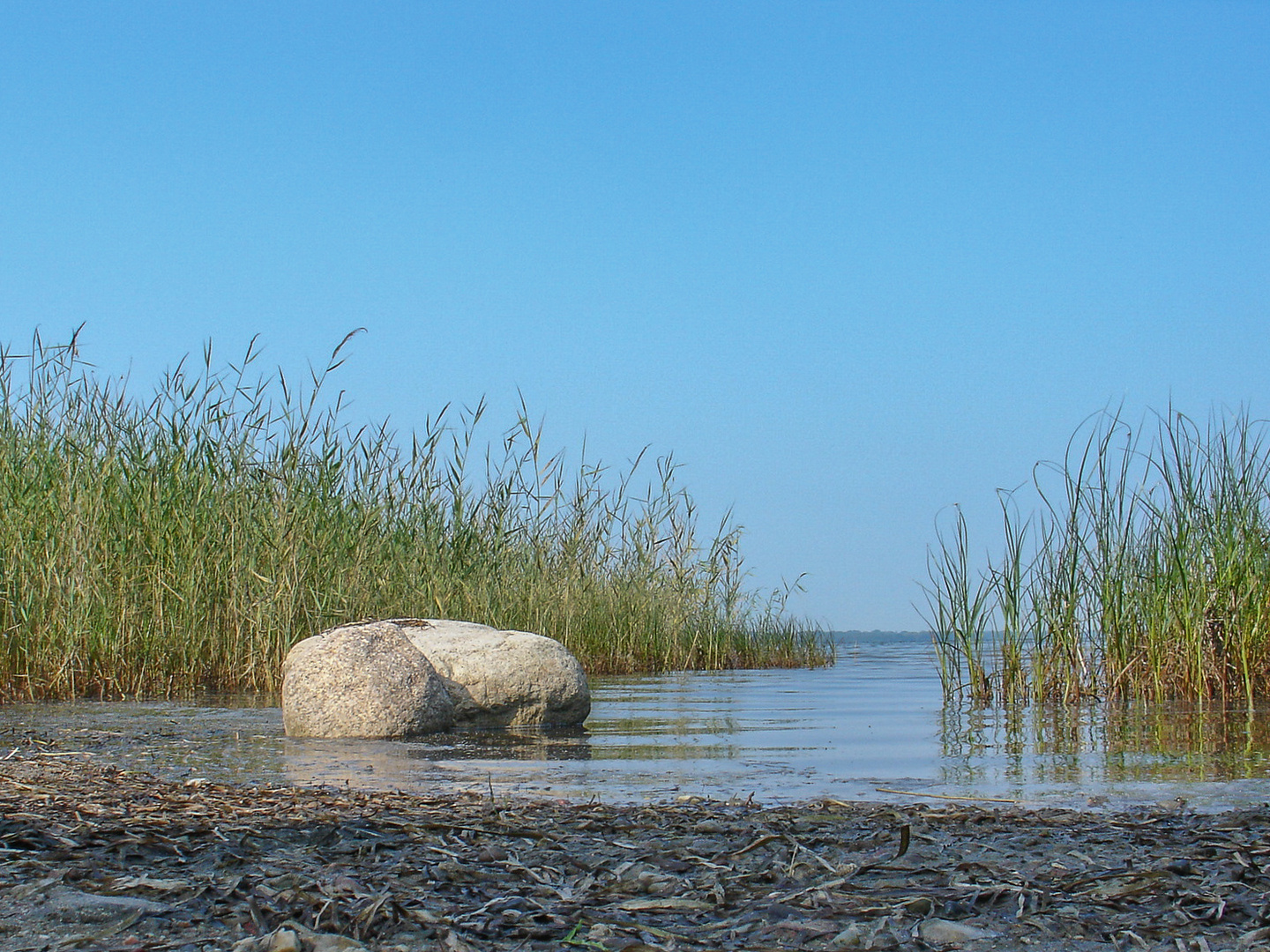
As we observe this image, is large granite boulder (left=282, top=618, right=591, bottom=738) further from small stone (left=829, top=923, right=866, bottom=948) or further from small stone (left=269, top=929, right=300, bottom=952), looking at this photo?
small stone (left=829, top=923, right=866, bottom=948)

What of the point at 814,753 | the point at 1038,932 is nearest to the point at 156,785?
the point at 814,753

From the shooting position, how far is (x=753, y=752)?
225 inches

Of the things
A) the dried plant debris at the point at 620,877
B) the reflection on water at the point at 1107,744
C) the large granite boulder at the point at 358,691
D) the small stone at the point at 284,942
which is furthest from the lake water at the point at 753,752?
the small stone at the point at 284,942

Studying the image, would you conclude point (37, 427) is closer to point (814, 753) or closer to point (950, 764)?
point (814, 753)

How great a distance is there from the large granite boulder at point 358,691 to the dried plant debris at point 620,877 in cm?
253

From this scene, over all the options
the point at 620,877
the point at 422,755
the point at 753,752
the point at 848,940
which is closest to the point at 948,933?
the point at 848,940

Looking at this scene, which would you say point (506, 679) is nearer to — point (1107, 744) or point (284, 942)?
point (1107, 744)

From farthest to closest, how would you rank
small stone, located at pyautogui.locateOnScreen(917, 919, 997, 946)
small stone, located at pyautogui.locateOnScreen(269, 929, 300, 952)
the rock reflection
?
the rock reflection → small stone, located at pyautogui.locateOnScreen(917, 919, 997, 946) → small stone, located at pyautogui.locateOnScreen(269, 929, 300, 952)

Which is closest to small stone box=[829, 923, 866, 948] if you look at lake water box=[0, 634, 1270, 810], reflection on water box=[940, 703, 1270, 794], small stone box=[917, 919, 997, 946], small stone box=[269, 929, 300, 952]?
small stone box=[917, 919, 997, 946]

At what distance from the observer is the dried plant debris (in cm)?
246

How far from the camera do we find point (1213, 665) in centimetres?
838

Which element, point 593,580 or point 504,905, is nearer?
point 504,905

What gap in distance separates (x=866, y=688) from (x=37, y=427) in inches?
312

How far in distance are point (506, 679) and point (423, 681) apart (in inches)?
23.2
